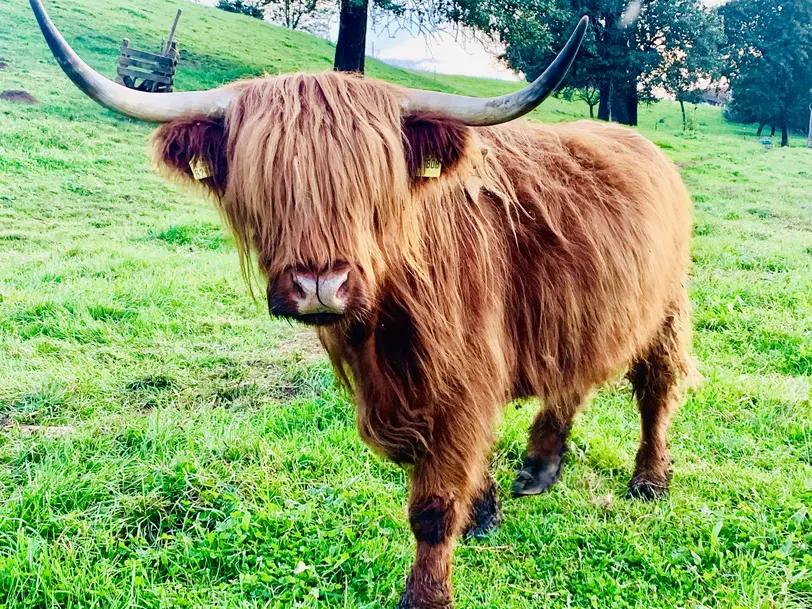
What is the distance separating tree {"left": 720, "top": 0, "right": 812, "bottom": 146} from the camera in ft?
111

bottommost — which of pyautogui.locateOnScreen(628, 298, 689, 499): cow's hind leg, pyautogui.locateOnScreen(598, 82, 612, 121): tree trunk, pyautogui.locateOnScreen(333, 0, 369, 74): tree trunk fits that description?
pyautogui.locateOnScreen(628, 298, 689, 499): cow's hind leg

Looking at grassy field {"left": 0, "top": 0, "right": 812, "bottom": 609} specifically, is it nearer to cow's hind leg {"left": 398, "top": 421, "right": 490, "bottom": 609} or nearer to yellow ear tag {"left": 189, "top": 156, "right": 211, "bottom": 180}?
cow's hind leg {"left": 398, "top": 421, "right": 490, "bottom": 609}

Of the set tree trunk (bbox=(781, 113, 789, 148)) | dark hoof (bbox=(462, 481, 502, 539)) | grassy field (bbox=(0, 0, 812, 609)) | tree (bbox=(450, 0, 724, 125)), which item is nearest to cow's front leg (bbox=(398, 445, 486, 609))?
grassy field (bbox=(0, 0, 812, 609))

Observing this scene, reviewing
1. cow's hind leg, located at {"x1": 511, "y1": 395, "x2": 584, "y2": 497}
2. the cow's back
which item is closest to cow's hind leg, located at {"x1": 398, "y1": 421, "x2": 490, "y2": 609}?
the cow's back

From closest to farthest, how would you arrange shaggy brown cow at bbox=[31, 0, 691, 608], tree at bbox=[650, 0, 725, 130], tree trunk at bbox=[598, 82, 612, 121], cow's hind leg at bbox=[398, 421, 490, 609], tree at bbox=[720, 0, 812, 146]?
shaggy brown cow at bbox=[31, 0, 691, 608]
cow's hind leg at bbox=[398, 421, 490, 609]
tree at bbox=[650, 0, 725, 130]
tree trunk at bbox=[598, 82, 612, 121]
tree at bbox=[720, 0, 812, 146]

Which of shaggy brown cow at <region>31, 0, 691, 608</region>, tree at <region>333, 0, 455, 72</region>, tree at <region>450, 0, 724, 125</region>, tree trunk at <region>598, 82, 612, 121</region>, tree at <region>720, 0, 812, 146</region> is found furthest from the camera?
tree at <region>720, 0, 812, 146</region>

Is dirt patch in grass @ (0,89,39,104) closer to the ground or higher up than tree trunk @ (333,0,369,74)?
closer to the ground

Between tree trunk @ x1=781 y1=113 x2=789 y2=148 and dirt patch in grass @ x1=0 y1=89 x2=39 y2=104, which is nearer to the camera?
dirt patch in grass @ x1=0 y1=89 x2=39 y2=104

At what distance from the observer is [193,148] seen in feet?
6.42

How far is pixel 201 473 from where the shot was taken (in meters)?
2.86

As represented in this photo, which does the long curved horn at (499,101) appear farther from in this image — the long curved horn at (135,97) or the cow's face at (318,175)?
the long curved horn at (135,97)

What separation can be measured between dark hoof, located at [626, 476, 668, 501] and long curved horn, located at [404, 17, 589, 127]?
2.08m

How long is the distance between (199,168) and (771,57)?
133 feet

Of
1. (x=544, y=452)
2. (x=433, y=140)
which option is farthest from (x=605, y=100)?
(x=433, y=140)
